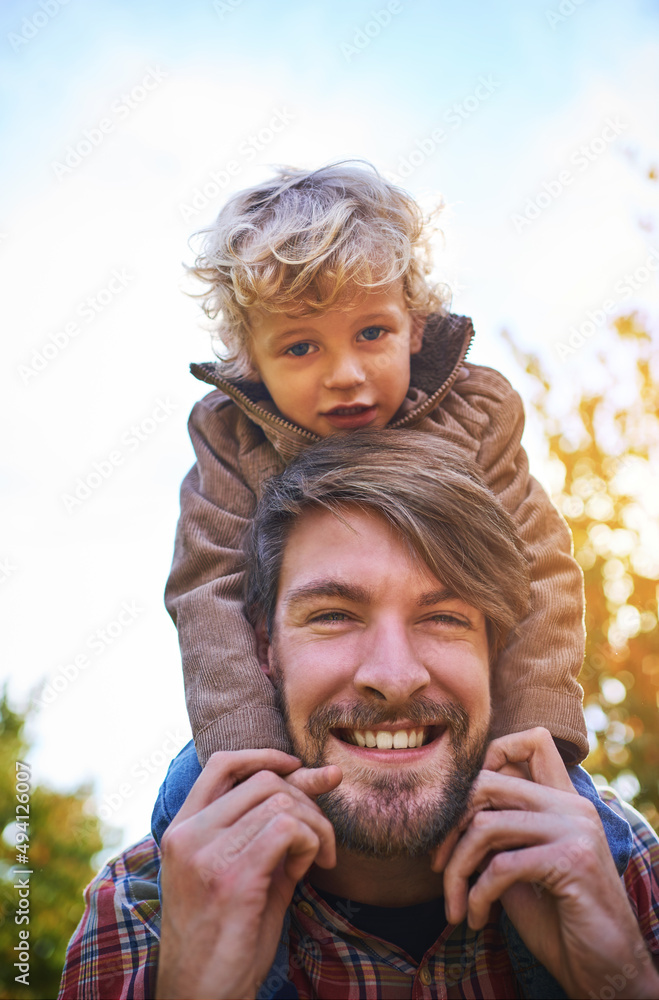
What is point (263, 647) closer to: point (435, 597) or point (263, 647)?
point (263, 647)

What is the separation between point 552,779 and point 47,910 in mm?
6930

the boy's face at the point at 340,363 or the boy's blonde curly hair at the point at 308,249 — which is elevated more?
the boy's blonde curly hair at the point at 308,249

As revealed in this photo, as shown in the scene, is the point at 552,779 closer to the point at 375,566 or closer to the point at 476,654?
the point at 476,654

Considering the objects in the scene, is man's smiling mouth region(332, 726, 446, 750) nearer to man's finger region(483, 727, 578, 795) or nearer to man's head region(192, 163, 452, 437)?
man's finger region(483, 727, 578, 795)

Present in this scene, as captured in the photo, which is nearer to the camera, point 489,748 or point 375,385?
point 489,748

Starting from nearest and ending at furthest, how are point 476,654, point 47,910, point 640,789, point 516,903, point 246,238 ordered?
point 516,903 < point 476,654 < point 246,238 < point 640,789 < point 47,910

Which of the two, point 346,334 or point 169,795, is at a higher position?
point 346,334

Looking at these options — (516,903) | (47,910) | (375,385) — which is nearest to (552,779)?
(516,903)

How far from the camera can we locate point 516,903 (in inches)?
76.8

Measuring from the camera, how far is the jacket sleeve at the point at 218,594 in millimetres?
2178

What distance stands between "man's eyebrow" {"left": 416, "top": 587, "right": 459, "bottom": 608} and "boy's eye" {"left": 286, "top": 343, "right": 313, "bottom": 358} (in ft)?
3.15

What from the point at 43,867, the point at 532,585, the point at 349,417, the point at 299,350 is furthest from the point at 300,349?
the point at 43,867

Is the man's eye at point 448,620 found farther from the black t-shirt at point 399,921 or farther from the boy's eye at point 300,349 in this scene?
the boy's eye at point 300,349

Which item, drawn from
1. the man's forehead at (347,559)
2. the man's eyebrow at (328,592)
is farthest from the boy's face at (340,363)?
the man's eyebrow at (328,592)
